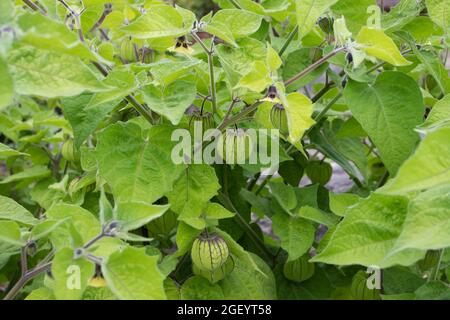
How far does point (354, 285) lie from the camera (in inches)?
30.4

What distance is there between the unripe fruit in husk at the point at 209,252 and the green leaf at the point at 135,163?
0.08 meters

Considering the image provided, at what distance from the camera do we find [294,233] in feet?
2.53

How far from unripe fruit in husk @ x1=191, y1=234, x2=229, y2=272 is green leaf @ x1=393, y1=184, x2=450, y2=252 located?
0.24m

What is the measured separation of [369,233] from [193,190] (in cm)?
23

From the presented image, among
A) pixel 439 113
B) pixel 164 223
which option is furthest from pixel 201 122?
pixel 439 113

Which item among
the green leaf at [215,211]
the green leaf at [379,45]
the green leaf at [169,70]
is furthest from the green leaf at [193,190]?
the green leaf at [379,45]

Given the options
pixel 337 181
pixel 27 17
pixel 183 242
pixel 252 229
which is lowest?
pixel 337 181

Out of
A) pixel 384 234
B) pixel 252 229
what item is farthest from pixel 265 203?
pixel 384 234

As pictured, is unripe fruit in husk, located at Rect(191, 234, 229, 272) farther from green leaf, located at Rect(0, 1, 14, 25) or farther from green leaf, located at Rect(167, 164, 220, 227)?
green leaf, located at Rect(0, 1, 14, 25)

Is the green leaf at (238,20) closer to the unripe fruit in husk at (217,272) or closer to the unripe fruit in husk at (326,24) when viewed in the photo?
the unripe fruit in husk at (326,24)

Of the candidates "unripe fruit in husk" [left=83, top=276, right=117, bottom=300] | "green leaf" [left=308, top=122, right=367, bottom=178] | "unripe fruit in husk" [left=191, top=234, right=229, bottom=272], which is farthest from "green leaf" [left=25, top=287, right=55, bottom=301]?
"green leaf" [left=308, top=122, right=367, bottom=178]

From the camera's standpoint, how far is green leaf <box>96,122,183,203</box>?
0.62 m
